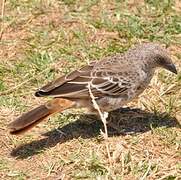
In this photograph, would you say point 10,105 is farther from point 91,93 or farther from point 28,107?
point 91,93

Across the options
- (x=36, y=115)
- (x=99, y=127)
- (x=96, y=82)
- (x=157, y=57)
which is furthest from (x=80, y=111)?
(x=157, y=57)

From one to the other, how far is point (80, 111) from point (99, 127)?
0.33 meters

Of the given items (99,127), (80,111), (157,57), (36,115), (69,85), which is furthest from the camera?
(80,111)

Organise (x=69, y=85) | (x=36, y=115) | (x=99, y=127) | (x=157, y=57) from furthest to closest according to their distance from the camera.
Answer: (x=99, y=127) → (x=157, y=57) → (x=69, y=85) → (x=36, y=115)

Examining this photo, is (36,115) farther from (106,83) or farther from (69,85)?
(106,83)

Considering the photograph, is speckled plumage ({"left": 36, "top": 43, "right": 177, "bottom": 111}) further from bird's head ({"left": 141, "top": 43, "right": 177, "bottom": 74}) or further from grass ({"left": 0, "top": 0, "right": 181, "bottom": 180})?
grass ({"left": 0, "top": 0, "right": 181, "bottom": 180})

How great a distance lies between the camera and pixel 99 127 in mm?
6703

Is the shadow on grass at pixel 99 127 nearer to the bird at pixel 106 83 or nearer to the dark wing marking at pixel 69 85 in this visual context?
the bird at pixel 106 83

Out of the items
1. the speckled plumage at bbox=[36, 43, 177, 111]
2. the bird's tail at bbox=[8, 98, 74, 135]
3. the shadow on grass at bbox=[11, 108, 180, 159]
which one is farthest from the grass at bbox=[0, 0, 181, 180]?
the speckled plumage at bbox=[36, 43, 177, 111]

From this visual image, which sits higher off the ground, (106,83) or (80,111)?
(106,83)

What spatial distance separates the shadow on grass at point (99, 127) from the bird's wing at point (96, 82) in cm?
43

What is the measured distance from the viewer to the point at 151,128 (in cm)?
654

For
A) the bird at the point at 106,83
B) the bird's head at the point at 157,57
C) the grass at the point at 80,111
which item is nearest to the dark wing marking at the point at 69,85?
the bird at the point at 106,83

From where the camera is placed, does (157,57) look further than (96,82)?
Yes
